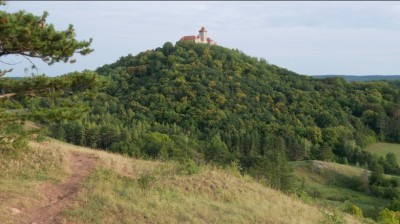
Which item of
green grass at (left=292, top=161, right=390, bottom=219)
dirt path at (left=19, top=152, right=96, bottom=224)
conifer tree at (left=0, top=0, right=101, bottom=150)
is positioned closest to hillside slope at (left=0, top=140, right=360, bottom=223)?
Result: dirt path at (left=19, top=152, right=96, bottom=224)

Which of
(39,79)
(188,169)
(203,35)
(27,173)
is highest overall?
(203,35)

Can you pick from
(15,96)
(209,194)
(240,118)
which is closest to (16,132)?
(15,96)

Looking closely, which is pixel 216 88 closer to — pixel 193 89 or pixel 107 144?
pixel 193 89

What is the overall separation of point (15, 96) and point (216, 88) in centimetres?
7648

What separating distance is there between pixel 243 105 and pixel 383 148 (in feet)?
86.4

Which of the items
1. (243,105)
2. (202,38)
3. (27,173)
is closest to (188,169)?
(27,173)

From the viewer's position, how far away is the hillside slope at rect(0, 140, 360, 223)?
8148mm

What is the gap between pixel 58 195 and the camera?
29.4 ft

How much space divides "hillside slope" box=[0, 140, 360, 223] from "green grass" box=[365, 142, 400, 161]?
6648cm

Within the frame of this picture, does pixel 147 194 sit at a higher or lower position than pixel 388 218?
higher

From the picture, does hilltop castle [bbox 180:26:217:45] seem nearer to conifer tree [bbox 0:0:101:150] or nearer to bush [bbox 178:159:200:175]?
bush [bbox 178:159:200:175]

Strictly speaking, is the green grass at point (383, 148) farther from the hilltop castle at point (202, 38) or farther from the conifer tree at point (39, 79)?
the conifer tree at point (39, 79)

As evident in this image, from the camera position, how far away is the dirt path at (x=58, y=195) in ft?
25.0

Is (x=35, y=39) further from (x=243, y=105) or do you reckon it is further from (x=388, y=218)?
(x=243, y=105)
